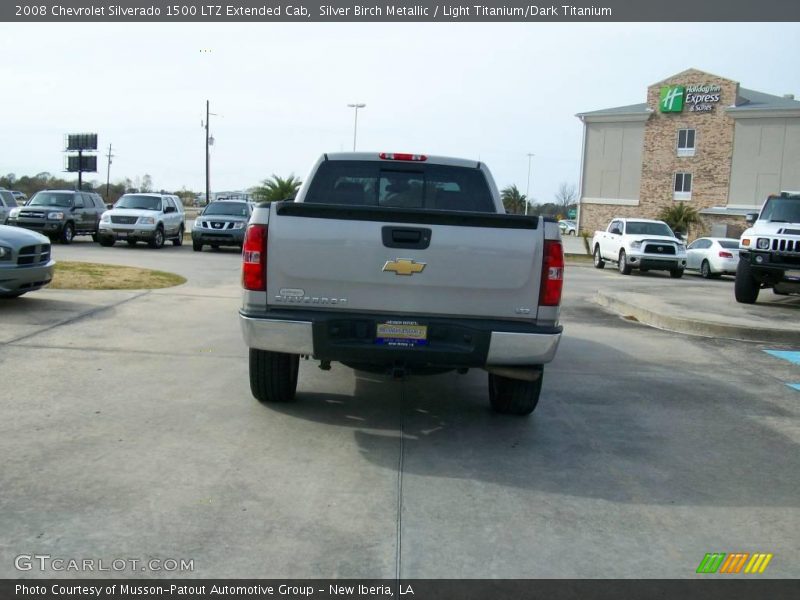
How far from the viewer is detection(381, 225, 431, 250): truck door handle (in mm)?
5312

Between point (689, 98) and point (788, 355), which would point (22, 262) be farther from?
point (689, 98)

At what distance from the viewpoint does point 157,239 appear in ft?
83.0

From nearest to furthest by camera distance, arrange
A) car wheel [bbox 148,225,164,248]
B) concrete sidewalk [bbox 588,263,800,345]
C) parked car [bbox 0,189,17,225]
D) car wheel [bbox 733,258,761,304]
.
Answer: concrete sidewalk [bbox 588,263,800,345]
car wheel [bbox 733,258,761,304]
parked car [bbox 0,189,17,225]
car wheel [bbox 148,225,164,248]

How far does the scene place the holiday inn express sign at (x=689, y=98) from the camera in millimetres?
53094

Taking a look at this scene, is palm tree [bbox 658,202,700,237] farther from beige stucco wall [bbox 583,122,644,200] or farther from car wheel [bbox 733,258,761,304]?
car wheel [bbox 733,258,761,304]

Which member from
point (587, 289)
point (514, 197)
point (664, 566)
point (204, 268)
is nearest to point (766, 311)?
point (587, 289)

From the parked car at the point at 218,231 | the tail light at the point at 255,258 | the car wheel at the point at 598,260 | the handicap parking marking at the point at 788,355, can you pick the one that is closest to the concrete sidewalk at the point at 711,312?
the handicap parking marking at the point at 788,355

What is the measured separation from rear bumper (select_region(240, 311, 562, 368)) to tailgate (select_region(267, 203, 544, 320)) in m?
0.12

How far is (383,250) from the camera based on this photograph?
17.5 feet

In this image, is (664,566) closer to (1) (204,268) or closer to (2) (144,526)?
(2) (144,526)

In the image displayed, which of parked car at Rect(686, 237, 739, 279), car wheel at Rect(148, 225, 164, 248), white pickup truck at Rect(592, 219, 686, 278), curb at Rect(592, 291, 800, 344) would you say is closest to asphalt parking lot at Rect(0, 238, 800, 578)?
curb at Rect(592, 291, 800, 344)

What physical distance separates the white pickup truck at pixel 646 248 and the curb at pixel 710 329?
39.4ft

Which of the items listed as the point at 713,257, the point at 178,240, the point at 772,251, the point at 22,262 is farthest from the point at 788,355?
the point at 178,240
